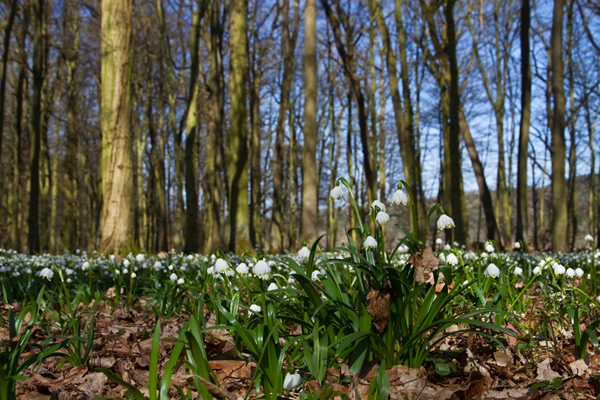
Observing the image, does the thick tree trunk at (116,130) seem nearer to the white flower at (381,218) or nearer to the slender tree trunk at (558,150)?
the white flower at (381,218)

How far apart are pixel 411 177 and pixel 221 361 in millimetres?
9622

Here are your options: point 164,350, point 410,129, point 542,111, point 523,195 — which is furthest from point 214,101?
point 542,111

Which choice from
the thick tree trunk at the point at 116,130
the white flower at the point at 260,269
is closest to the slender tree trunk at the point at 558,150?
the thick tree trunk at the point at 116,130

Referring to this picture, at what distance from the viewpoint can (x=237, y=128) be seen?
10.5 m

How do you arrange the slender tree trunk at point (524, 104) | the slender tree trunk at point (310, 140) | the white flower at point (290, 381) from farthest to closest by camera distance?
1. the slender tree trunk at point (524, 104)
2. the slender tree trunk at point (310, 140)
3. the white flower at point (290, 381)

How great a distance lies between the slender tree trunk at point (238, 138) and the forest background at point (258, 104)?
0.05m

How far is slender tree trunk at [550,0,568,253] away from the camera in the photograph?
371 inches

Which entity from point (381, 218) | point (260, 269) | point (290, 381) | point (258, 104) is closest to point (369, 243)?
point (381, 218)

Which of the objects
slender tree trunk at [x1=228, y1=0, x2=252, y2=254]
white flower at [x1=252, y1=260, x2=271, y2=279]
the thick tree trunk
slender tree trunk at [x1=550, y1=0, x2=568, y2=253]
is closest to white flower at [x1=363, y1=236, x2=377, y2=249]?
white flower at [x1=252, y1=260, x2=271, y2=279]

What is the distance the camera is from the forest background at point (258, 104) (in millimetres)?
9609

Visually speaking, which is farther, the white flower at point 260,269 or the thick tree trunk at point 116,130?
the thick tree trunk at point 116,130

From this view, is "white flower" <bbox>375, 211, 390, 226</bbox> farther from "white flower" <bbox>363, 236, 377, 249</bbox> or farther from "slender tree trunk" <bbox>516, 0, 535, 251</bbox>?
"slender tree trunk" <bbox>516, 0, 535, 251</bbox>

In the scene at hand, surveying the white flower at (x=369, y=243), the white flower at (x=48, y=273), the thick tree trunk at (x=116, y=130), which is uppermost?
the thick tree trunk at (x=116, y=130)

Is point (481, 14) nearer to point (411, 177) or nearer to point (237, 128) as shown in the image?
point (411, 177)
